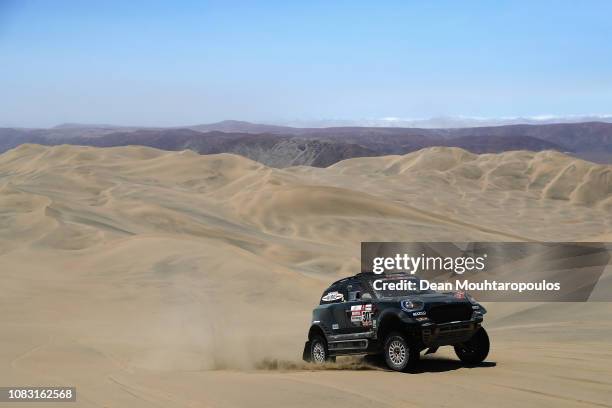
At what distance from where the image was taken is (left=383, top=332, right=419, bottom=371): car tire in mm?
11062

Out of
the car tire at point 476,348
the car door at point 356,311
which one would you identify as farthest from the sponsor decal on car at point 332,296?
the car tire at point 476,348

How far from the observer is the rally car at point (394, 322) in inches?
435

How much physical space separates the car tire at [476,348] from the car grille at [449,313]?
537 mm

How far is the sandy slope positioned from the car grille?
0.76m

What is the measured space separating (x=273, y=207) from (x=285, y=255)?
18.0 metres

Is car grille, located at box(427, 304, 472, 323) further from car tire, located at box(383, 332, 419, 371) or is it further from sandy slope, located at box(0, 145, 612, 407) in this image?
sandy slope, located at box(0, 145, 612, 407)

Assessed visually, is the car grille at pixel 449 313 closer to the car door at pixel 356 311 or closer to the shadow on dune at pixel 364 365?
the shadow on dune at pixel 364 365

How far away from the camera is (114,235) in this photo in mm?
37000

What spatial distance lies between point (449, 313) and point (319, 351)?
279 cm

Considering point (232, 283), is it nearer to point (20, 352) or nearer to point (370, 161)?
point (20, 352)

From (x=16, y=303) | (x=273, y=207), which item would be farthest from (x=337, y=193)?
(x=16, y=303)

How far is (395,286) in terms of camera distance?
1209 cm

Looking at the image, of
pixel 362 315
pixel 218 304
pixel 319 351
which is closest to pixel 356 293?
pixel 362 315

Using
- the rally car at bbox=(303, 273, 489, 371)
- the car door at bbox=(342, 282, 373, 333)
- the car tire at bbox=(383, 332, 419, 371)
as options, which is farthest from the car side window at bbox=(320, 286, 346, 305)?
the car tire at bbox=(383, 332, 419, 371)
